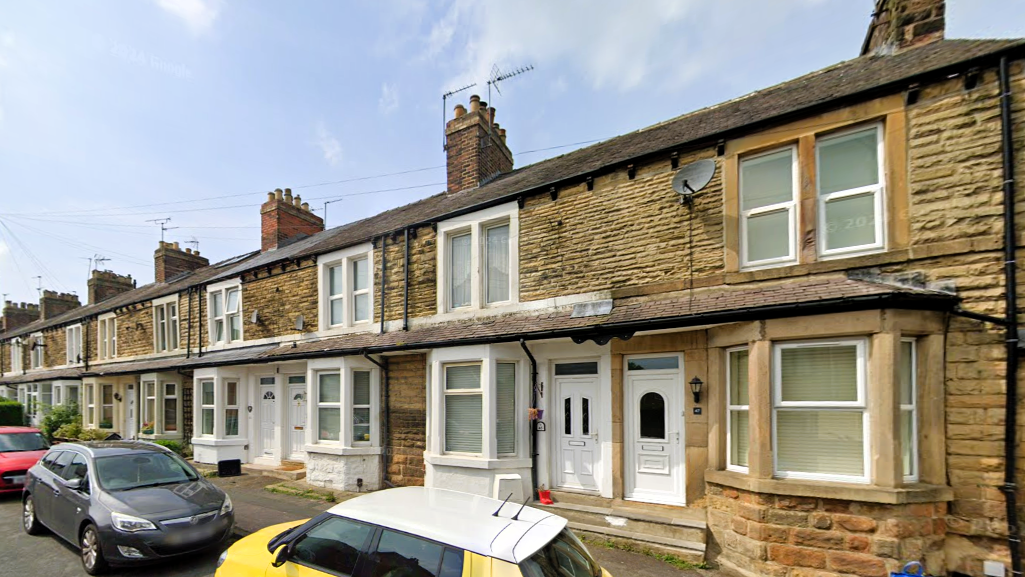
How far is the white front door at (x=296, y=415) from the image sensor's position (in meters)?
12.2

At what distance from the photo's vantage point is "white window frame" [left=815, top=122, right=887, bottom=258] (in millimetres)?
5785

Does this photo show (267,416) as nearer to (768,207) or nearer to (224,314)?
(224,314)

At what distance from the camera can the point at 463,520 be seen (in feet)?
11.4

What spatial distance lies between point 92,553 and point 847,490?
8.52 metres

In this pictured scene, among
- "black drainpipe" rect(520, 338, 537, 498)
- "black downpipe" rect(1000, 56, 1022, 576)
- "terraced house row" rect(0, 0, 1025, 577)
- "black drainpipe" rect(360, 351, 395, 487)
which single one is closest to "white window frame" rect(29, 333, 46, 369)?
"terraced house row" rect(0, 0, 1025, 577)

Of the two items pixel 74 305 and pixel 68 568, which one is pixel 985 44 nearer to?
pixel 68 568

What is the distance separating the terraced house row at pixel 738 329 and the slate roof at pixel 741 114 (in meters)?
0.06

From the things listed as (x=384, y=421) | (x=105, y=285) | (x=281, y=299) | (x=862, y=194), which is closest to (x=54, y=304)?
(x=105, y=285)

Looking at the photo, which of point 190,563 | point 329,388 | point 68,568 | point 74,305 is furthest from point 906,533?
point 74,305

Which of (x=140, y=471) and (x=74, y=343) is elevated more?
(x=74, y=343)

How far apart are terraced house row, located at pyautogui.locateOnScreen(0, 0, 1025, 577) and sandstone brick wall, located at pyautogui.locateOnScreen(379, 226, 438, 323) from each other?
6 centimetres

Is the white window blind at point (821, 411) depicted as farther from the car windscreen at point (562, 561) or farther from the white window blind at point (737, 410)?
the car windscreen at point (562, 561)

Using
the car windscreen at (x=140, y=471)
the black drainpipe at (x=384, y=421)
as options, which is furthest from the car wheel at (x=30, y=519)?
the black drainpipe at (x=384, y=421)

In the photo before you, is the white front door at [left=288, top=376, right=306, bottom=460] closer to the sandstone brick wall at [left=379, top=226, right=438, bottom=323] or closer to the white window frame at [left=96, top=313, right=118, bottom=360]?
the sandstone brick wall at [left=379, top=226, right=438, bottom=323]
